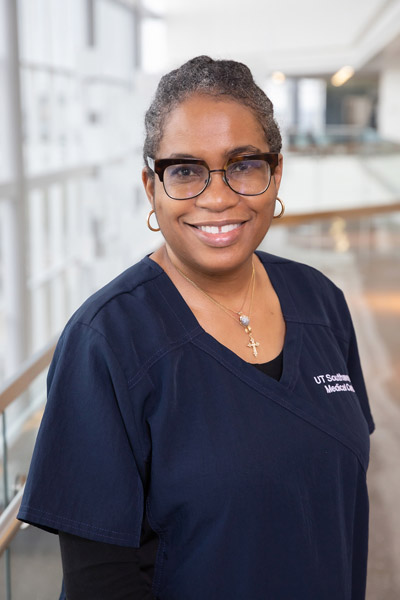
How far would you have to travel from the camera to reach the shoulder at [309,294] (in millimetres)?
1506

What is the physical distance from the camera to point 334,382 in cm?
140

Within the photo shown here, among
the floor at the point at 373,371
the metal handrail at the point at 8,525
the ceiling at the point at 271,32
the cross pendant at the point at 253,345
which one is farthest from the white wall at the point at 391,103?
the cross pendant at the point at 253,345

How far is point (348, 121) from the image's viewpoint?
111 feet

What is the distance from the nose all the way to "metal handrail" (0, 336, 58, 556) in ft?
2.34

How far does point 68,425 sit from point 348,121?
3449 centimetres

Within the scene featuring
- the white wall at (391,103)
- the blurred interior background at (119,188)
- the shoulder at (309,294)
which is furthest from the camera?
the white wall at (391,103)

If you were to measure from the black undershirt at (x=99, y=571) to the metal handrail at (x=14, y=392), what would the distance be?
581 millimetres

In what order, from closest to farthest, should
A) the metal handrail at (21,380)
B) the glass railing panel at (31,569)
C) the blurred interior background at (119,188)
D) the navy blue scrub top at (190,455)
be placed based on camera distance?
the navy blue scrub top at (190,455) → the metal handrail at (21,380) → the glass railing panel at (31,569) → the blurred interior background at (119,188)

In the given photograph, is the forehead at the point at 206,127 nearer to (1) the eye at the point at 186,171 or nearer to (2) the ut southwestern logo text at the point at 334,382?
(1) the eye at the point at 186,171

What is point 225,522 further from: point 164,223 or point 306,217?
point 306,217

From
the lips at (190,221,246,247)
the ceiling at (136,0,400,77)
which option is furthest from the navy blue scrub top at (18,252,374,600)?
the ceiling at (136,0,400,77)

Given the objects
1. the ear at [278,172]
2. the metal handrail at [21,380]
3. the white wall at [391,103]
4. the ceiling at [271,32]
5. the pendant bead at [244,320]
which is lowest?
the metal handrail at [21,380]

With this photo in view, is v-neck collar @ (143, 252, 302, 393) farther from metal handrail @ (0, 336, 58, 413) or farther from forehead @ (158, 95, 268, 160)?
metal handrail @ (0, 336, 58, 413)

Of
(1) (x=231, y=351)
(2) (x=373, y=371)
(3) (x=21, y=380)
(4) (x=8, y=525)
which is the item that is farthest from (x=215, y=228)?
(2) (x=373, y=371)
